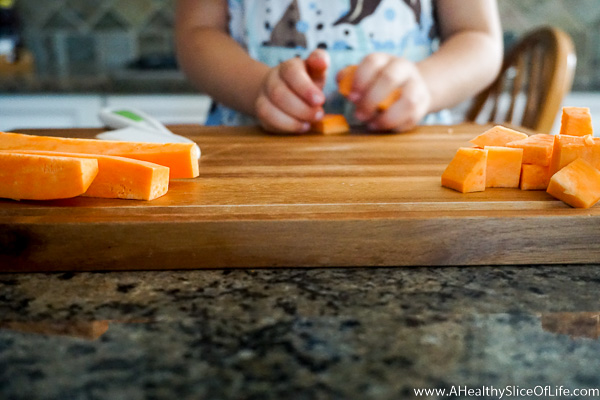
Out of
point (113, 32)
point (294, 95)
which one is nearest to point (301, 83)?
point (294, 95)

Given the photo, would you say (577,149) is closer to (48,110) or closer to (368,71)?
(368,71)

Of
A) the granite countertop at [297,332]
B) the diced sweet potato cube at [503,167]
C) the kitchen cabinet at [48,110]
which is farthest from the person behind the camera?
the kitchen cabinet at [48,110]

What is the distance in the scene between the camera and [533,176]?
0.66 m

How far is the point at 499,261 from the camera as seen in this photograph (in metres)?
0.56

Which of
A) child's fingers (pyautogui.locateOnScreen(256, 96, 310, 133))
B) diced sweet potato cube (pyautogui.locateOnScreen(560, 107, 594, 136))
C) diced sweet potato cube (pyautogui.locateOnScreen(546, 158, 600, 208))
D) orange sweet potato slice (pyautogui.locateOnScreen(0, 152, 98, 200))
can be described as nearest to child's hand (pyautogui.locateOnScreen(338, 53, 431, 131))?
child's fingers (pyautogui.locateOnScreen(256, 96, 310, 133))

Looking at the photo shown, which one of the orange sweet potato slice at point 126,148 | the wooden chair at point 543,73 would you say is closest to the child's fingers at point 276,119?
the orange sweet potato slice at point 126,148

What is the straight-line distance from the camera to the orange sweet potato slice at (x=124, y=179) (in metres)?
0.60

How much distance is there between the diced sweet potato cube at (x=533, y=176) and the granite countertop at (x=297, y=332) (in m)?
0.13

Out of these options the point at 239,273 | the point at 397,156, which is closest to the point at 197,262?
the point at 239,273

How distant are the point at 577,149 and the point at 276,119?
1.98 ft

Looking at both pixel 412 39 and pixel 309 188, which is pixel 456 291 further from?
pixel 412 39

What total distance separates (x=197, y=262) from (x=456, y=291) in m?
0.25

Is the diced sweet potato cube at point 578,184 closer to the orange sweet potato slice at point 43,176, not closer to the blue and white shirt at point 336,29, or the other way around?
the orange sweet potato slice at point 43,176

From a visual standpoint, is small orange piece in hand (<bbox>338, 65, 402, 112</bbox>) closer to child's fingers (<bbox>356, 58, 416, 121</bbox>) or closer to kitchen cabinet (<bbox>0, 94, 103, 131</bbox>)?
child's fingers (<bbox>356, 58, 416, 121</bbox>)
